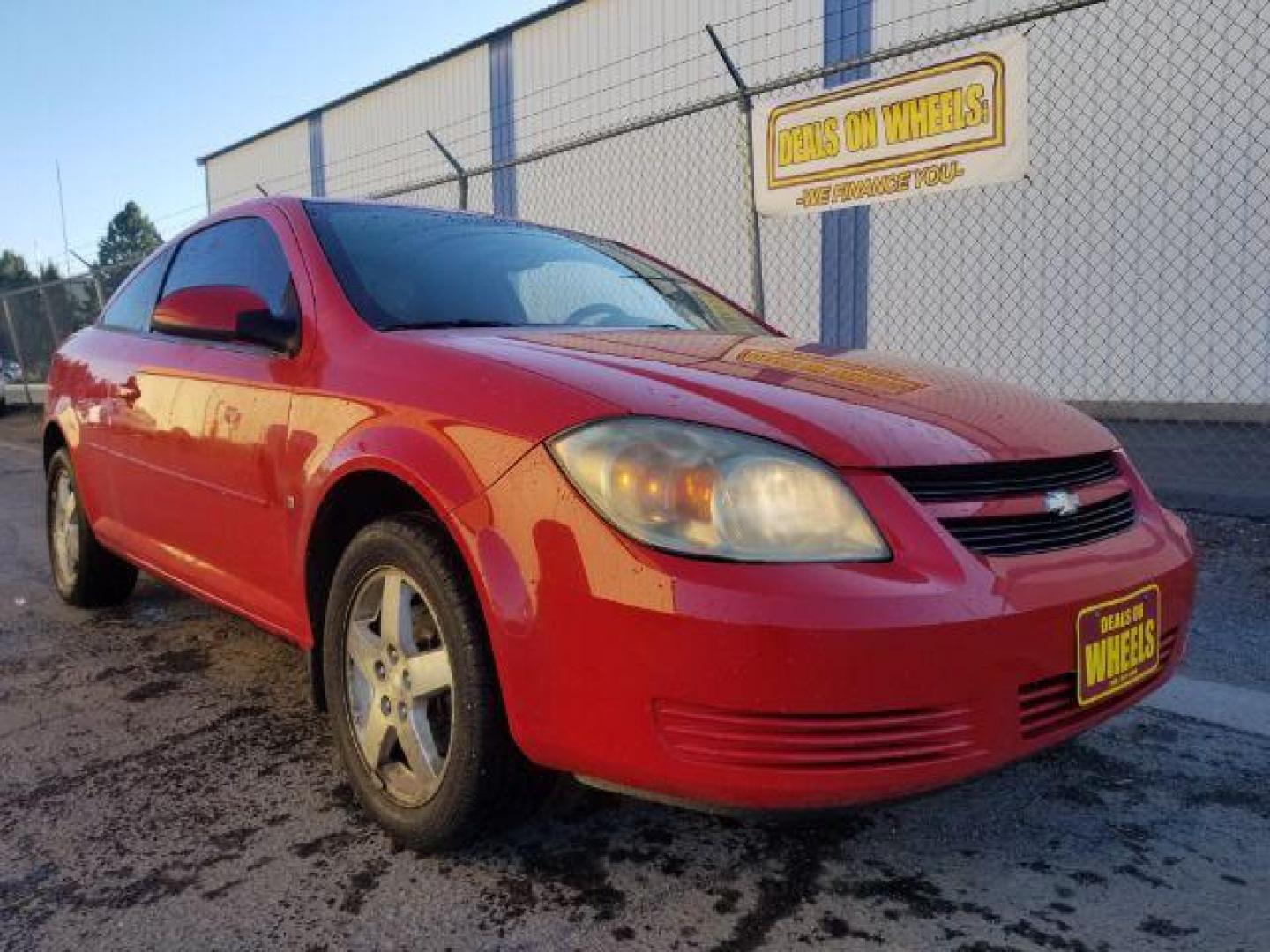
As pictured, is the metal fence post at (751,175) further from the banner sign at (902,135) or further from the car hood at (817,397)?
the car hood at (817,397)

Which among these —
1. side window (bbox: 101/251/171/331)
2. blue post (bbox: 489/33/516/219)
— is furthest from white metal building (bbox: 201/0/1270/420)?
side window (bbox: 101/251/171/331)

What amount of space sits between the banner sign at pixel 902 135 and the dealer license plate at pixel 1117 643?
3.35 m

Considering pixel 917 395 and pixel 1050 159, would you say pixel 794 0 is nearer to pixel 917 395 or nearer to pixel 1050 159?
pixel 1050 159

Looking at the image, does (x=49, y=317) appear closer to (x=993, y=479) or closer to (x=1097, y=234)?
(x=1097, y=234)

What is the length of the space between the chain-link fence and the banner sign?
2491mm

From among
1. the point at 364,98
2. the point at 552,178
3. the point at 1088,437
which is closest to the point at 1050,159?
the point at 552,178

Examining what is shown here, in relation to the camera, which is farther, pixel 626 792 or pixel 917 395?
pixel 917 395

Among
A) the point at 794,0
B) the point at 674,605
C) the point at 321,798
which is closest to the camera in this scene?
the point at 674,605

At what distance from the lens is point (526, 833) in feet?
7.07

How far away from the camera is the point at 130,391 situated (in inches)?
133

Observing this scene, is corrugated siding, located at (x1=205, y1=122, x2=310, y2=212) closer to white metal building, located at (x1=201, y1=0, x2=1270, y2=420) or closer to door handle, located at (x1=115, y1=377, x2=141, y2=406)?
white metal building, located at (x1=201, y1=0, x2=1270, y2=420)

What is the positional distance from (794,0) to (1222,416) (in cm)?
635

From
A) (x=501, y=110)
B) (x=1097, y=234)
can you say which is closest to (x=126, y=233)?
(x=501, y=110)

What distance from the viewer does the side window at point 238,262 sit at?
2750mm
